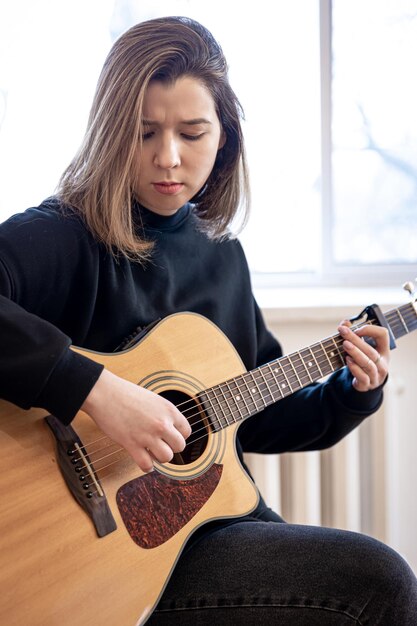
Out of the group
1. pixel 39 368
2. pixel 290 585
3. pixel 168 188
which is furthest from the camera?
pixel 168 188

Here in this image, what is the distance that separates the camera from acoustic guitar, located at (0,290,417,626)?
0.92 m

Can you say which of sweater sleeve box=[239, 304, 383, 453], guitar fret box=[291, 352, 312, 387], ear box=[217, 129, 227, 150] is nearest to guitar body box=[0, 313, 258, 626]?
guitar fret box=[291, 352, 312, 387]

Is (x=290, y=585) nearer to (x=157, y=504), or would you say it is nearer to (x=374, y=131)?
(x=157, y=504)

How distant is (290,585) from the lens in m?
1.07


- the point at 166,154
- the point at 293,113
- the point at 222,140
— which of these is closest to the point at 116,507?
the point at 166,154

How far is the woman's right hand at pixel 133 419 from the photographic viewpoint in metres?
0.98

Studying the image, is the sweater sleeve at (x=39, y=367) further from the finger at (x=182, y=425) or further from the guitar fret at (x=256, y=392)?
the guitar fret at (x=256, y=392)

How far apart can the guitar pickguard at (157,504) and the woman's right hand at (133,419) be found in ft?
0.16

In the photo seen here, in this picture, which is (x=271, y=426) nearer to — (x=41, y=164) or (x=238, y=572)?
(x=238, y=572)

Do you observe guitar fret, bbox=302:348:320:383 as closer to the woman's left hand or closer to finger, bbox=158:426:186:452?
the woman's left hand

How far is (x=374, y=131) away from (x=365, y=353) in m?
0.92

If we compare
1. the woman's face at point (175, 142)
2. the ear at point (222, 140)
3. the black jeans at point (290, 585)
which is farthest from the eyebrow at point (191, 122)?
the black jeans at point (290, 585)

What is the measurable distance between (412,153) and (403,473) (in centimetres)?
83

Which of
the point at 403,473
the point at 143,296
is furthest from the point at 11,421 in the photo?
the point at 403,473
